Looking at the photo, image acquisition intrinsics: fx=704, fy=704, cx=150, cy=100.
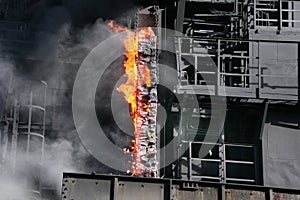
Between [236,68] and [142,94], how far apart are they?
8.68ft

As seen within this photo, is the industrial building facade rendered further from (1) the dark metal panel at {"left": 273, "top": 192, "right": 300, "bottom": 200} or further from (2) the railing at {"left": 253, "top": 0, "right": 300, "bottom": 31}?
(1) the dark metal panel at {"left": 273, "top": 192, "right": 300, "bottom": 200}

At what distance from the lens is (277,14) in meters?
18.1

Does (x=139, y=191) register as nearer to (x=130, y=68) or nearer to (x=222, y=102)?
(x=222, y=102)

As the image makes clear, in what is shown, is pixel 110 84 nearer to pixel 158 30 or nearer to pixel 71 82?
pixel 71 82

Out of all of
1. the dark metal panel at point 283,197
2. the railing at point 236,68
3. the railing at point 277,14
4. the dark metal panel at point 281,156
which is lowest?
the dark metal panel at point 283,197

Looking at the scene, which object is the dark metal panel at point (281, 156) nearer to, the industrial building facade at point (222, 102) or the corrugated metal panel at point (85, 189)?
the industrial building facade at point (222, 102)

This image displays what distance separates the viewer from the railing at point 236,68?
1592 centimetres

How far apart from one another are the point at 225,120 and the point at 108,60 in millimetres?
4936

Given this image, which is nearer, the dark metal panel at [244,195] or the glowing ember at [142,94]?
the dark metal panel at [244,195]

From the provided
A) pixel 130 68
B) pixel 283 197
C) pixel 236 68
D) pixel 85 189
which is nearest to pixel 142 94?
pixel 130 68

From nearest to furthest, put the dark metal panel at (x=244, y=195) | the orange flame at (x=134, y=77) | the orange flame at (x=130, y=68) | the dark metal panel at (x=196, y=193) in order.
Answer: the dark metal panel at (x=196, y=193), the dark metal panel at (x=244, y=195), the orange flame at (x=134, y=77), the orange flame at (x=130, y=68)

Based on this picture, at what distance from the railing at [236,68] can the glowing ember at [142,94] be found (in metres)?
1.12

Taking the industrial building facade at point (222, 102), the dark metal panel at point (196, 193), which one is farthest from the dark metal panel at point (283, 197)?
the industrial building facade at point (222, 102)

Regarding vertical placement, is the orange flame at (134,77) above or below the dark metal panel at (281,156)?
above
